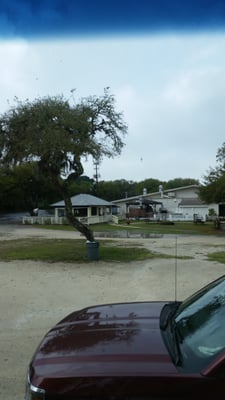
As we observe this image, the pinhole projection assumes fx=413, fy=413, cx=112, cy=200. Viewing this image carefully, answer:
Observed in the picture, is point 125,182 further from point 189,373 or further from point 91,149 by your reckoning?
point 189,373

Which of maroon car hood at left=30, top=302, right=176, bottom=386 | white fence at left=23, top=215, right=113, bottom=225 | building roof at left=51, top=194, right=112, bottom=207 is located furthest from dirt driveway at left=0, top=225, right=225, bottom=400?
building roof at left=51, top=194, right=112, bottom=207

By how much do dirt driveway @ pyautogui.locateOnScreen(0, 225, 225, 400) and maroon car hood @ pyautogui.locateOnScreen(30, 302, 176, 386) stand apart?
4.69 feet

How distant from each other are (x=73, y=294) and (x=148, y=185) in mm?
99266

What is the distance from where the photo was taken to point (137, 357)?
8.25 feet

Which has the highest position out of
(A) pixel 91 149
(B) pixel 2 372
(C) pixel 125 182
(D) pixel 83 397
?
(C) pixel 125 182

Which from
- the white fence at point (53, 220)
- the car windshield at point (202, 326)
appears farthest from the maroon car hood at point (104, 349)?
the white fence at point (53, 220)

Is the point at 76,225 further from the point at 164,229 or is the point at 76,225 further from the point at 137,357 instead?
the point at 164,229

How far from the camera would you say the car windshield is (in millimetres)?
2457

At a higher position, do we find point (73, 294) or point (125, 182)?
point (125, 182)

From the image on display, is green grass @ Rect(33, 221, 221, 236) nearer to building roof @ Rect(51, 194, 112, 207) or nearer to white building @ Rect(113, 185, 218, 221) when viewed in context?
building roof @ Rect(51, 194, 112, 207)

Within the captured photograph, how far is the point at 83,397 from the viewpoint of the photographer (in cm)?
231

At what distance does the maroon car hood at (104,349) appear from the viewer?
2.41m

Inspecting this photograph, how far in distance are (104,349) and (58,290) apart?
7.31 meters

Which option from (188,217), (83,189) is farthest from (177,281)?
(83,189)
